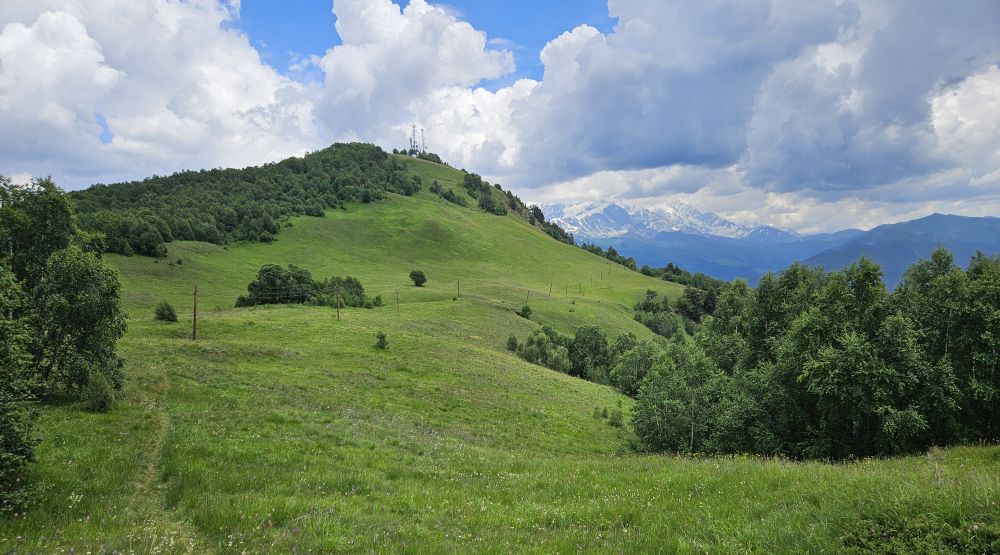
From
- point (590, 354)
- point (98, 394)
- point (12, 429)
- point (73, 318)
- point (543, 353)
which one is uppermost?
point (73, 318)

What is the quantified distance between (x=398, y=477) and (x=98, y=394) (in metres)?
13.2

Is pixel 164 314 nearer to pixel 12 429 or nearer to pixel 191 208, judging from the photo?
pixel 12 429

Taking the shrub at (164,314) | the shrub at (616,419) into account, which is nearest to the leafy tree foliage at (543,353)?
the shrub at (616,419)

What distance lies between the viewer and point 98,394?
1808 cm

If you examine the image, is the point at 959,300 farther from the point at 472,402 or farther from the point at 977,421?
the point at 472,402

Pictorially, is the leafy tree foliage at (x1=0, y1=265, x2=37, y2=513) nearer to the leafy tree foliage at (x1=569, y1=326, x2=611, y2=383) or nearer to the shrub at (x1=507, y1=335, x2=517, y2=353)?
the shrub at (x1=507, y1=335, x2=517, y2=353)

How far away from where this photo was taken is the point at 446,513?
400 inches

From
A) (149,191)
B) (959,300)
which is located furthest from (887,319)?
(149,191)

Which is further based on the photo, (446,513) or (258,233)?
(258,233)

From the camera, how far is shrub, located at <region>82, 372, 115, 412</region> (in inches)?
709

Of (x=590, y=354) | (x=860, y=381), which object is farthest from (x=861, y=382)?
(x=590, y=354)

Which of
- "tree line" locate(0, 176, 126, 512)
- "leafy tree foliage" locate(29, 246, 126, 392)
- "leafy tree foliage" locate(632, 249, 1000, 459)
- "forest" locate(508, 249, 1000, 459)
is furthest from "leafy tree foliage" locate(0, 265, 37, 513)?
"forest" locate(508, 249, 1000, 459)

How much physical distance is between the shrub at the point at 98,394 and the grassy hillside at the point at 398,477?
0.66 meters

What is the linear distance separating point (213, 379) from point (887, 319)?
37.0m
